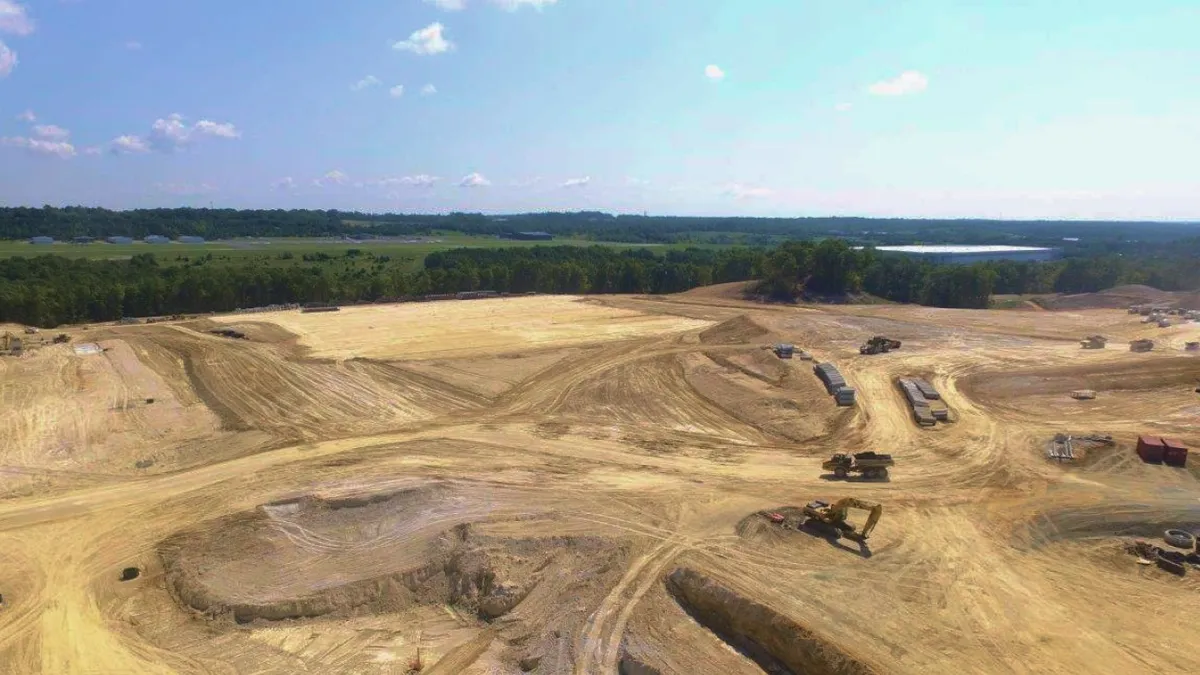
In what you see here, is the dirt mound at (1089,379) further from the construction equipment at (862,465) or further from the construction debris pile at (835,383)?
the construction equipment at (862,465)

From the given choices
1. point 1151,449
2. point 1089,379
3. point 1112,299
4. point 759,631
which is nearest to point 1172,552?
point 1151,449

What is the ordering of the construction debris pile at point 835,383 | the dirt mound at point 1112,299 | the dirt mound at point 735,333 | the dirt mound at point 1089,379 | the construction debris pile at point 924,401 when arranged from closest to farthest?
1. the construction debris pile at point 924,401
2. the construction debris pile at point 835,383
3. the dirt mound at point 1089,379
4. the dirt mound at point 735,333
5. the dirt mound at point 1112,299

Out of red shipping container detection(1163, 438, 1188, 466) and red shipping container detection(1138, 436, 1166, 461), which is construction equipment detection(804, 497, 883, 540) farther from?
red shipping container detection(1163, 438, 1188, 466)

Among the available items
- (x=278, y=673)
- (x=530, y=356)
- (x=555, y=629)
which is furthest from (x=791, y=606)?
(x=530, y=356)

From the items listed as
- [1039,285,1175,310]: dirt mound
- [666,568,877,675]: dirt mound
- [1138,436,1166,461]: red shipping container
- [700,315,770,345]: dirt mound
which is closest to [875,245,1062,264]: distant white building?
[1039,285,1175,310]: dirt mound

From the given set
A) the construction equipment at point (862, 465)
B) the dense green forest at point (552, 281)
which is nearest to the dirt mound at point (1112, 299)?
the dense green forest at point (552, 281)

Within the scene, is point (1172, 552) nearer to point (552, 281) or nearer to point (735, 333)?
point (735, 333)
